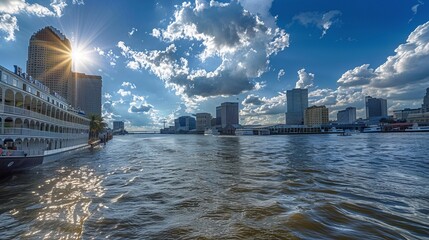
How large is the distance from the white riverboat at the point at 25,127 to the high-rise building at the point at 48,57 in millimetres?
111357

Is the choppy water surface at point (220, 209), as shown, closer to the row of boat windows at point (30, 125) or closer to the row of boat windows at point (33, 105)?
the row of boat windows at point (30, 125)

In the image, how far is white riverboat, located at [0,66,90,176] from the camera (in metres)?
21.3

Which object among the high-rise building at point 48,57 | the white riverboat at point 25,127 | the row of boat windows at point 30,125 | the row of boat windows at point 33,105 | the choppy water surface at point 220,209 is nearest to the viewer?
the choppy water surface at point 220,209

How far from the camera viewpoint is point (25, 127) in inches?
1183

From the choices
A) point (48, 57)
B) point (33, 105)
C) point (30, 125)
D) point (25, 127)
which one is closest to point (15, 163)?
point (25, 127)

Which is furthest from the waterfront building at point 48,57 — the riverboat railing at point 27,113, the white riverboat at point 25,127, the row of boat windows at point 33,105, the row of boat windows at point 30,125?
the riverboat railing at point 27,113

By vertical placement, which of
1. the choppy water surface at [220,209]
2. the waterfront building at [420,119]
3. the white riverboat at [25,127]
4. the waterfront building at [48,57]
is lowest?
the choppy water surface at [220,209]

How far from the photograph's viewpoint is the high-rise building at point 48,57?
128125 mm

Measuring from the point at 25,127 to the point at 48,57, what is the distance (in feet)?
419

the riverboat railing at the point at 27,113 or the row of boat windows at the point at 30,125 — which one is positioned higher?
the riverboat railing at the point at 27,113

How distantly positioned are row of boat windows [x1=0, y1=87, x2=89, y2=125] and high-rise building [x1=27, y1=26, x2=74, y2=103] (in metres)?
103

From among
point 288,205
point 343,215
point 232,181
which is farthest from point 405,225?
point 232,181

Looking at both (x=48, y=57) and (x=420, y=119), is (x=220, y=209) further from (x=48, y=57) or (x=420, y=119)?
(x=420, y=119)

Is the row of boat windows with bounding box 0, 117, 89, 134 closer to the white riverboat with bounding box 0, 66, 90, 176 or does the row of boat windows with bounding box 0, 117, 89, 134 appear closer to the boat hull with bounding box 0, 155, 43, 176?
the white riverboat with bounding box 0, 66, 90, 176
